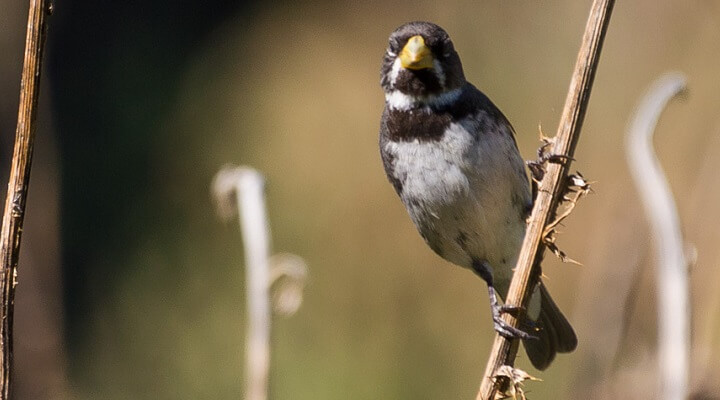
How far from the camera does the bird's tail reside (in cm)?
309

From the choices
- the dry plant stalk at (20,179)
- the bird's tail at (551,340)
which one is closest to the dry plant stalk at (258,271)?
the dry plant stalk at (20,179)

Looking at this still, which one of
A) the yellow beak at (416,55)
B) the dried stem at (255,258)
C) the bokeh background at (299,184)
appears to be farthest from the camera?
the bokeh background at (299,184)

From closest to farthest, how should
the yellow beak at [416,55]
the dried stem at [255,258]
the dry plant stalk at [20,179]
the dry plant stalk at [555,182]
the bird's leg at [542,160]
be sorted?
the dry plant stalk at [20,179]
the dry plant stalk at [555,182]
the bird's leg at [542,160]
the dried stem at [255,258]
the yellow beak at [416,55]

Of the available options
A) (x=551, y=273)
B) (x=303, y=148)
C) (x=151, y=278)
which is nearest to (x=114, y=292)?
(x=151, y=278)

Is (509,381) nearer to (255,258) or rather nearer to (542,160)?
(542,160)

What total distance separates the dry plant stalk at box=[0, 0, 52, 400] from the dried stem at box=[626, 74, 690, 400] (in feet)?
4.43

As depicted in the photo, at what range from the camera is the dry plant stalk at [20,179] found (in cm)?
133

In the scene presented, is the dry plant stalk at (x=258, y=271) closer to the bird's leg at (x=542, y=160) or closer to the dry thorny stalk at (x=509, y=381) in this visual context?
the dry thorny stalk at (x=509, y=381)

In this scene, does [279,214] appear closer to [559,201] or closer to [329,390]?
[329,390]

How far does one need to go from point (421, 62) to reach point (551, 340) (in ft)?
3.38

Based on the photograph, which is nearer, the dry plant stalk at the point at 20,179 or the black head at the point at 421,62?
the dry plant stalk at the point at 20,179

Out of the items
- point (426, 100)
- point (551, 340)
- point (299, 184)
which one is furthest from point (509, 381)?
point (299, 184)

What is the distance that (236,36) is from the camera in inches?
235

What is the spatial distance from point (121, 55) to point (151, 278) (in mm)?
1688
